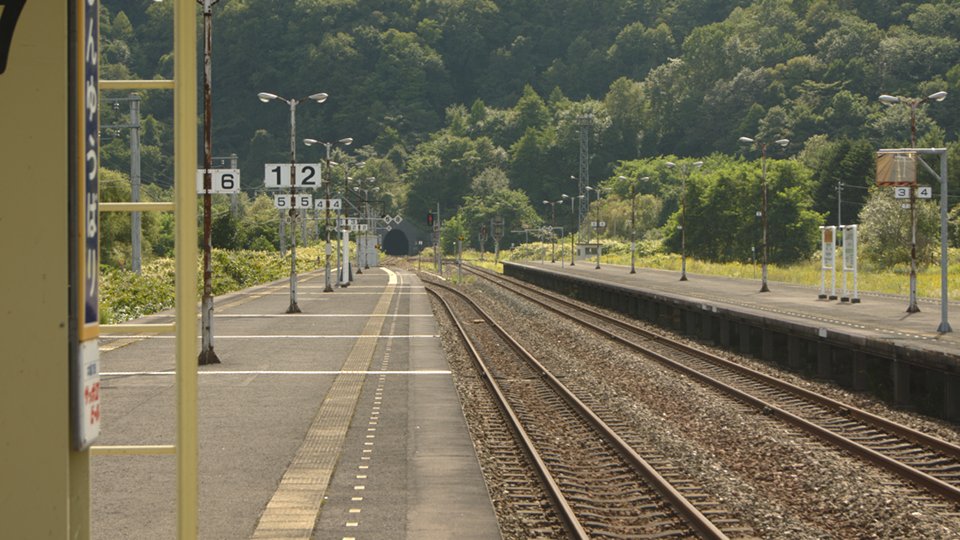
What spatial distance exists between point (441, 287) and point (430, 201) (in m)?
129

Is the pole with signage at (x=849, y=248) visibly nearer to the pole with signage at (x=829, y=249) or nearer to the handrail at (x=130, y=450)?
the pole with signage at (x=829, y=249)

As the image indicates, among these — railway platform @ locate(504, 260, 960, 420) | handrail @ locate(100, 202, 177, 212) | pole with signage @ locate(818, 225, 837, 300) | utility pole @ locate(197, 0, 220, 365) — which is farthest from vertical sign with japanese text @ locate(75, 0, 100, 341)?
Result: pole with signage @ locate(818, 225, 837, 300)

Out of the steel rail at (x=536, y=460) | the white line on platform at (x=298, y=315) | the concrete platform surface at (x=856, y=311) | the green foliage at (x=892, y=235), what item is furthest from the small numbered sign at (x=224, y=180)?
the green foliage at (x=892, y=235)

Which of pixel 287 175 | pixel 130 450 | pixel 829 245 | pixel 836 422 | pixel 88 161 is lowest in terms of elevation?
pixel 836 422

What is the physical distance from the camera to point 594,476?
41.3 feet

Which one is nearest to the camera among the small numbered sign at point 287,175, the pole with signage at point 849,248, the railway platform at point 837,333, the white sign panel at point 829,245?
the railway platform at point 837,333

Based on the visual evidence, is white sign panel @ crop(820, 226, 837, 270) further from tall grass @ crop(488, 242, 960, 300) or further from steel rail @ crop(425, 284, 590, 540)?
steel rail @ crop(425, 284, 590, 540)

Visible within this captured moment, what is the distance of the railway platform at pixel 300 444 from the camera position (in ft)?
30.6

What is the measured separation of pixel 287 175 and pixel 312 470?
21.5 meters

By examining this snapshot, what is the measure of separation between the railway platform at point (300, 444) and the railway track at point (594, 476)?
86 centimetres
